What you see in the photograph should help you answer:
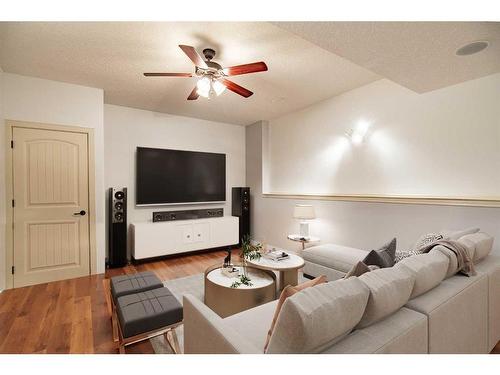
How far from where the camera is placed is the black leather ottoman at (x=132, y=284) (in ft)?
6.58

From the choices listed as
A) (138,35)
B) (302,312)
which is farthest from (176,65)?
(302,312)

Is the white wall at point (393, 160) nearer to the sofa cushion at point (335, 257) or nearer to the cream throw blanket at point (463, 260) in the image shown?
the sofa cushion at point (335, 257)

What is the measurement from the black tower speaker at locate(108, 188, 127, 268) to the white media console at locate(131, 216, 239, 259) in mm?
169

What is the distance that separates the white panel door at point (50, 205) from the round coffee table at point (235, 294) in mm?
2177

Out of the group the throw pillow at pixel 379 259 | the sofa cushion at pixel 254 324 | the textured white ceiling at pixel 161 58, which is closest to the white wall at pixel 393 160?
the textured white ceiling at pixel 161 58

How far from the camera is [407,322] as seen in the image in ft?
3.47

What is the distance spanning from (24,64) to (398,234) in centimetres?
472

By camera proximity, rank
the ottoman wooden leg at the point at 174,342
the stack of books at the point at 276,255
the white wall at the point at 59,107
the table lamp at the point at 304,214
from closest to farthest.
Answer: the ottoman wooden leg at the point at 174,342, the stack of books at the point at 276,255, the white wall at the point at 59,107, the table lamp at the point at 304,214

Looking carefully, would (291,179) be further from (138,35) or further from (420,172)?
(138,35)

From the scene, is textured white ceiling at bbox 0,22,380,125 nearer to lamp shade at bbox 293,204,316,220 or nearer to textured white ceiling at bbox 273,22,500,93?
textured white ceiling at bbox 273,22,500,93

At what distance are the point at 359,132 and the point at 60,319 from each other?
13.2ft

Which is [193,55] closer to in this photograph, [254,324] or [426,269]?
[254,324]

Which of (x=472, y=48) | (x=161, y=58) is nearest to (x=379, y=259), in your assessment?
(x=472, y=48)

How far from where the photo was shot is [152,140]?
172 inches
